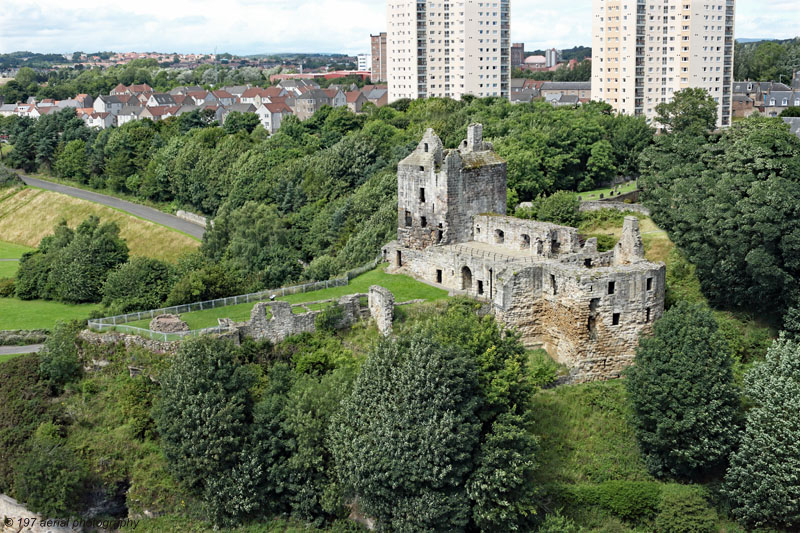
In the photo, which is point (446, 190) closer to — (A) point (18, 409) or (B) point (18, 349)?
(A) point (18, 409)

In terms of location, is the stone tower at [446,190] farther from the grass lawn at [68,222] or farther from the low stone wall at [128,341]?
the grass lawn at [68,222]

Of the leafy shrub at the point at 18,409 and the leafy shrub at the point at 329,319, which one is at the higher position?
the leafy shrub at the point at 329,319

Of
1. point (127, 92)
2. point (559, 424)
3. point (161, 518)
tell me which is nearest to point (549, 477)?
point (559, 424)

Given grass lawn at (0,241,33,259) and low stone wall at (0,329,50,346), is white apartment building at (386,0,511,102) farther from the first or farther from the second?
low stone wall at (0,329,50,346)

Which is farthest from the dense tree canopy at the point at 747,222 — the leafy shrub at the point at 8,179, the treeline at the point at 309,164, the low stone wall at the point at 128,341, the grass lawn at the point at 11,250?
the leafy shrub at the point at 8,179

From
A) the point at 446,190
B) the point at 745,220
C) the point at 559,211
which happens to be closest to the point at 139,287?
the point at 446,190

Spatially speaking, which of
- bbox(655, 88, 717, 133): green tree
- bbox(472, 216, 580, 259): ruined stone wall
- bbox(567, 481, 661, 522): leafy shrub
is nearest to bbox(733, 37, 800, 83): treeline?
bbox(655, 88, 717, 133): green tree
